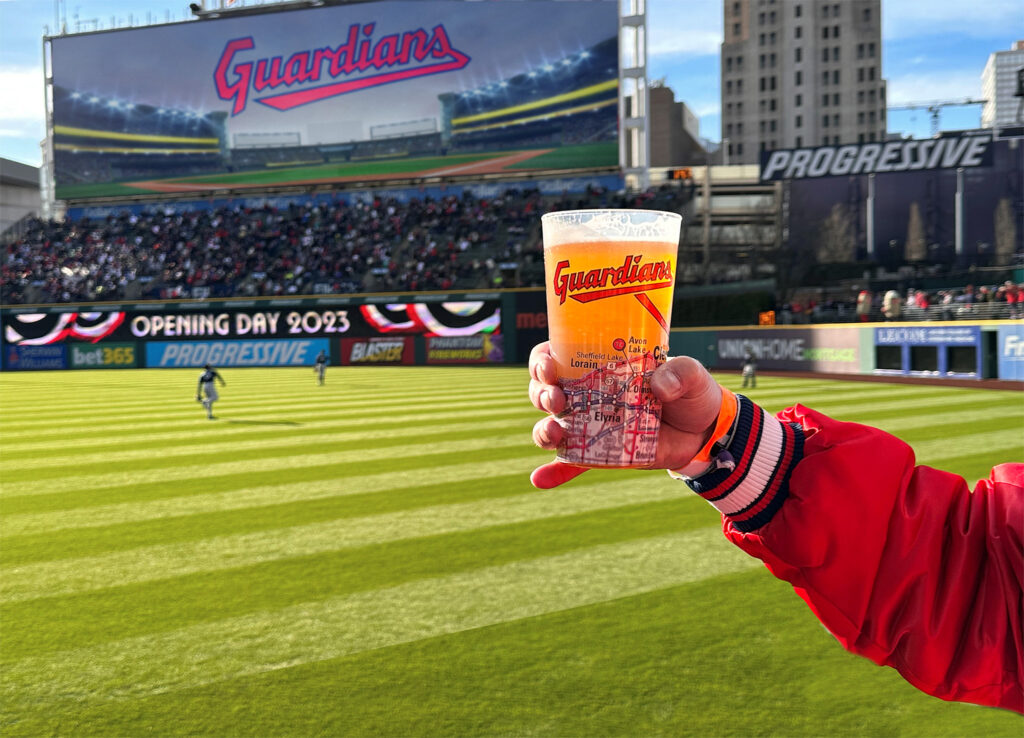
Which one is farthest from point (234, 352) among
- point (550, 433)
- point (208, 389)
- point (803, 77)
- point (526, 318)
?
point (803, 77)

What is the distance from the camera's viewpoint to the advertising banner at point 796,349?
92.0 ft

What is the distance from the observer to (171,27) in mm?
53562

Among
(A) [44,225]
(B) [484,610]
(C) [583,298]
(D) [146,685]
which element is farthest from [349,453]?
(A) [44,225]

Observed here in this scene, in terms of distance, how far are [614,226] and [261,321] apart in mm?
38586

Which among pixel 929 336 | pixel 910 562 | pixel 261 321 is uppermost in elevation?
pixel 261 321

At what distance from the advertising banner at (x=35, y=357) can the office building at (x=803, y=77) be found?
78.4m

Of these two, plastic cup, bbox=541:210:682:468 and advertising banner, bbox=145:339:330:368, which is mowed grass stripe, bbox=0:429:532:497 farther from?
advertising banner, bbox=145:339:330:368

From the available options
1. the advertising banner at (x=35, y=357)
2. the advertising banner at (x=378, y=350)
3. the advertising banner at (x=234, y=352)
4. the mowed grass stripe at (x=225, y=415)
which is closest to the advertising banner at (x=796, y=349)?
the mowed grass stripe at (x=225, y=415)

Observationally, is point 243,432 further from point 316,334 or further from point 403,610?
point 316,334

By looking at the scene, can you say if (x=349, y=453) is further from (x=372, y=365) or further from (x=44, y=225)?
(x=44, y=225)

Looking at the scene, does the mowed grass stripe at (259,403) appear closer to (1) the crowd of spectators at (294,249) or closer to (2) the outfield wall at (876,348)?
(2) the outfield wall at (876,348)

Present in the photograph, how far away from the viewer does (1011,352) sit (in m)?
22.2

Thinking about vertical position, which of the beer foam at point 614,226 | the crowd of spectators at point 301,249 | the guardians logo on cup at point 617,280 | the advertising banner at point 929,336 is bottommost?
the advertising banner at point 929,336

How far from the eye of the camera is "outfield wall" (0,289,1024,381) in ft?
109
